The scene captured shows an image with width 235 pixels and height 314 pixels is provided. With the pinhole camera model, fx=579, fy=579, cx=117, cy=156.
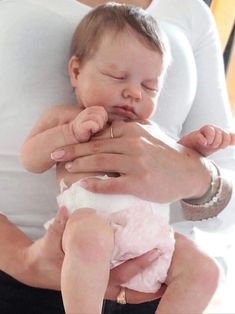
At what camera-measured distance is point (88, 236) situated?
995 mm

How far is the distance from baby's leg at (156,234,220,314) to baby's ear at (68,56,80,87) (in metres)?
0.42

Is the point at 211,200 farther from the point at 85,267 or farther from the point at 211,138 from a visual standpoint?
the point at 85,267

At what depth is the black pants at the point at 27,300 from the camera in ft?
3.87

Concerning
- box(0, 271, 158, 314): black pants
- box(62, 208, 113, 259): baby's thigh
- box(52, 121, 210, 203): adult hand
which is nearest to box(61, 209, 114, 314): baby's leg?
box(62, 208, 113, 259): baby's thigh

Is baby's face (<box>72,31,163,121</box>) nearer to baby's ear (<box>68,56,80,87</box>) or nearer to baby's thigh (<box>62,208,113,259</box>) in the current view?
baby's ear (<box>68,56,80,87</box>)

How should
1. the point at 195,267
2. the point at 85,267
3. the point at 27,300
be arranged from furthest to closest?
1. the point at 27,300
2. the point at 195,267
3. the point at 85,267

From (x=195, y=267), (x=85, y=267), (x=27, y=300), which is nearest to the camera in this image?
(x=85, y=267)

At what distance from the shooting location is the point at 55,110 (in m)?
1.19

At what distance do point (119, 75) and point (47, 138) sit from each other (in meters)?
0.20

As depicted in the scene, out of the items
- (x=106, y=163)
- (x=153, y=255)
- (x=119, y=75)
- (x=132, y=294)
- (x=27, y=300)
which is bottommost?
(x=27, y=300)

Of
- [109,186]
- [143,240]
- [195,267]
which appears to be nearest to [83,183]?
Result: [109,186]

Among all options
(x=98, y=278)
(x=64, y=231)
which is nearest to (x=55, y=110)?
(x=64, y=231)

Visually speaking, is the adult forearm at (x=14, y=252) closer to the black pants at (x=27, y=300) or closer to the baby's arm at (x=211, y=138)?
the black pants at (x=27, y=300)

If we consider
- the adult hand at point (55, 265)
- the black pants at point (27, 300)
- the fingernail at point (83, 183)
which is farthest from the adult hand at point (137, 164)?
the black pants at point (27, 300)
